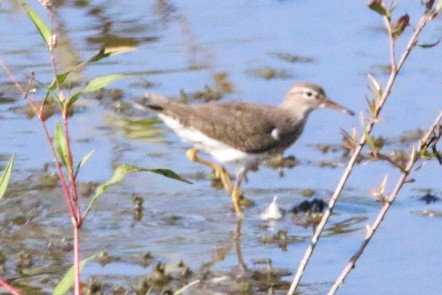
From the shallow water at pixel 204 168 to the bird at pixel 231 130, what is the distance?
15 centimetres

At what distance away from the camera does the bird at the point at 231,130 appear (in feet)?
25.7

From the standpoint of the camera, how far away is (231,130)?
7910mm

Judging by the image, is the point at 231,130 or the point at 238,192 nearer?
the point at 238,192

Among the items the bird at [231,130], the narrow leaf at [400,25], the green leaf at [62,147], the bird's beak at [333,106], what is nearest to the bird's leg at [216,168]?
the bird at [231,130]

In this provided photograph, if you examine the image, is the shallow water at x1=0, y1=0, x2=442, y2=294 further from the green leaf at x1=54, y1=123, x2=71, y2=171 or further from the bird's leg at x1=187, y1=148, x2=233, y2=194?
the green leaf at x1=54, y1=123, x2=71, y2=171

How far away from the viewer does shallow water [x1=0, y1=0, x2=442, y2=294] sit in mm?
6312

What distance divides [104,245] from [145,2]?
16.6ft

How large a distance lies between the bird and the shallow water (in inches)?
5.8

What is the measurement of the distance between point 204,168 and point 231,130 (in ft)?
1.02

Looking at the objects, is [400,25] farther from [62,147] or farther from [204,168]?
[204,168]

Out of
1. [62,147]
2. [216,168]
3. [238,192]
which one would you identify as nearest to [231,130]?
[216,168]

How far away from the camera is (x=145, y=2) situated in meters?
11.3

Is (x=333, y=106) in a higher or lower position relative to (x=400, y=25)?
lower

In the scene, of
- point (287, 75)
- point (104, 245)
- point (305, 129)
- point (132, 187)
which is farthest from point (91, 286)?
point (287, 75)
